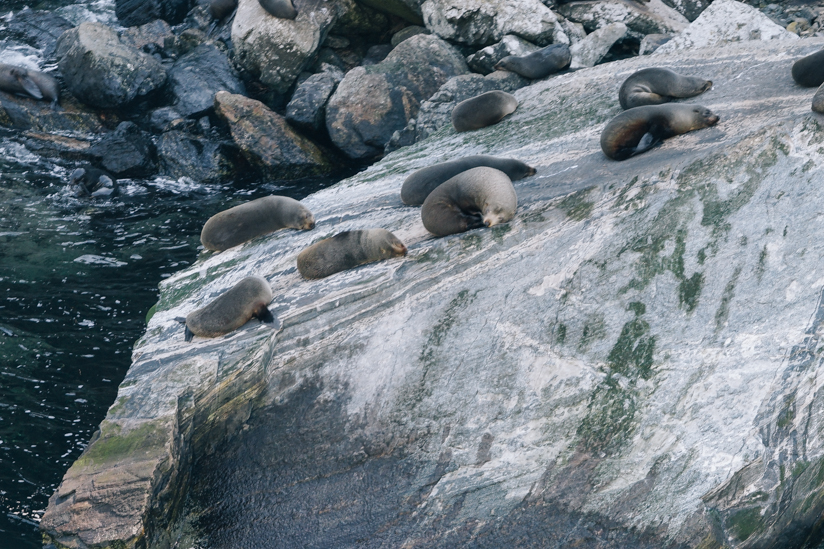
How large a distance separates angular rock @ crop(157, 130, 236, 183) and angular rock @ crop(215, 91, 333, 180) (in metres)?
0.33

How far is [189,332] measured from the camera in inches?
194

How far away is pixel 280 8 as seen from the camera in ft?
39.1

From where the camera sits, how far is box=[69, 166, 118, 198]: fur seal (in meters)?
10.5

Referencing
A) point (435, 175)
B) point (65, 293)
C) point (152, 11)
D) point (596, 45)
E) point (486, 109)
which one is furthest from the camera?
point (152, 11)

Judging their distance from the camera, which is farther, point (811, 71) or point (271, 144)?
point (271, 144)

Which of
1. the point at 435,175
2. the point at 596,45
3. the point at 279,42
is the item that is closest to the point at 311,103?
the point at 279,42

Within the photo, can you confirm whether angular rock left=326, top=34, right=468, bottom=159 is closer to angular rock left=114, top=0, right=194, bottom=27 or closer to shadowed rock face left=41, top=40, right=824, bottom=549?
shadowed rock face left=41, top=40, right=824, bottom=549

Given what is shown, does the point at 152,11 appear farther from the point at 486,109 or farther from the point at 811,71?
the point at 811,71

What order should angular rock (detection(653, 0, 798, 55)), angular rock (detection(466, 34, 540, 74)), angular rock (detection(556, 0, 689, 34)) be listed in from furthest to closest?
angular rock (detection(556, 0, 689, 34)) → angular rock (detection(466, 34, 540, 74)) → angular rock (detection(653, 0, 798, 55))

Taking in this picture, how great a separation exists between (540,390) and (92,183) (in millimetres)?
8667

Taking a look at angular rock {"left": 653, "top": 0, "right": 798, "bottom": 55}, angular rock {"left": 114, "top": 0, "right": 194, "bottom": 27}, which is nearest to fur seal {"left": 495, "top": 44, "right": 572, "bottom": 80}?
angular rock {"left": 653, "top": 0, "right": 798, "bottom": 55}

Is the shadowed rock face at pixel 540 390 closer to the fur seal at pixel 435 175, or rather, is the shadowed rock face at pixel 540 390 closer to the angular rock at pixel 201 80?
the fur seal at pixel 435 175

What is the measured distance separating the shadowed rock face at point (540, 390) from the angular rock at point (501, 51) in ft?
18.5

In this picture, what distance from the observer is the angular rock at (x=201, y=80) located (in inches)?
476
